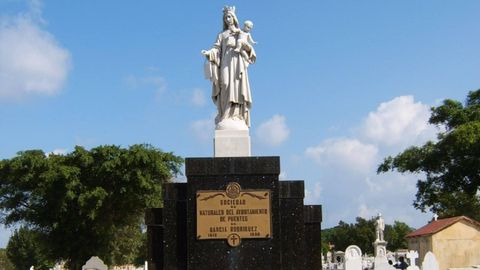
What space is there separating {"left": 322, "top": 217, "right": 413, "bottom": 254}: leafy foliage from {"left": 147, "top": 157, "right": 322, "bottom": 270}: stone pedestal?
64765 millimetres

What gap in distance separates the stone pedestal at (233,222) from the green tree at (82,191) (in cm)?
2062

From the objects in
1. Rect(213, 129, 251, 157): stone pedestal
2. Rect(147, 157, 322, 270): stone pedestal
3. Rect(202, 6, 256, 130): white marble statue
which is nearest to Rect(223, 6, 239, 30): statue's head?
Rect(202, 6, 256, 130): white marble statue

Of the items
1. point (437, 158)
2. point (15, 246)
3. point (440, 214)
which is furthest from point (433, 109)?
point (15, 246)

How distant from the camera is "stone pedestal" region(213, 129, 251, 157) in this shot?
12.6m

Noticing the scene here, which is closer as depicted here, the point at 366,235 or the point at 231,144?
the point at 231,144

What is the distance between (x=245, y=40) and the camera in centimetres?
1327

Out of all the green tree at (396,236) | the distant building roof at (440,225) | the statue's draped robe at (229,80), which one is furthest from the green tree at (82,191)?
the green tree at (396,236)

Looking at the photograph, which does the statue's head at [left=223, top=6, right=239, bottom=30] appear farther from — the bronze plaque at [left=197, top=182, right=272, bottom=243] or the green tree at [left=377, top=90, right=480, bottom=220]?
the green tree at [left=377, top=90, right=480, bottom=220]

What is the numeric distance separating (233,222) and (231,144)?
1.64 meters

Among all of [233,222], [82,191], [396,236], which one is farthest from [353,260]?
[396,236]

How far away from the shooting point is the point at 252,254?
469 inches

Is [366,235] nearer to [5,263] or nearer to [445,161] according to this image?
[445,161]

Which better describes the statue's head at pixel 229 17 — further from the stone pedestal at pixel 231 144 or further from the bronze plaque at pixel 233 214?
the bronze plaque at pixel 233 214

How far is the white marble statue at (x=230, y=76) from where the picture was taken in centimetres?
1307
